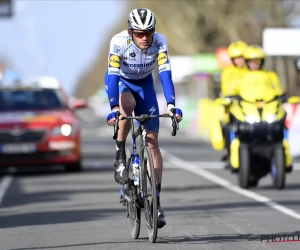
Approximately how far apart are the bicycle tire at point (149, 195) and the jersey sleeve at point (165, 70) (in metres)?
0.49

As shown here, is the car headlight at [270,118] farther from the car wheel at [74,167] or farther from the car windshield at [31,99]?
the car windshield at [31,99]

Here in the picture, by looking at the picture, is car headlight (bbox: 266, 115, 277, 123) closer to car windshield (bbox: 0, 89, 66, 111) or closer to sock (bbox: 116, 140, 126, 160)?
sock (bbox: 116, 140, 126, 160)

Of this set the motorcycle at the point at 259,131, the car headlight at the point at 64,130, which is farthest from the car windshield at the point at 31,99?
the motorcycle at the point at 259,131

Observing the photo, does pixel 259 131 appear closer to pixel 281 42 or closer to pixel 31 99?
pixel 31 99

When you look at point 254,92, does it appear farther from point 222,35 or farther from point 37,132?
point 222,35

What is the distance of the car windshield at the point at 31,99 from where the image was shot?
20734 mm

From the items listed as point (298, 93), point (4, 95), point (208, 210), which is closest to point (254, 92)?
point (208, 210)

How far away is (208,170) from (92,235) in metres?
9.85

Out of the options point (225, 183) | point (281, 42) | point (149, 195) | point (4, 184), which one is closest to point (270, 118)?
point (225, 183)

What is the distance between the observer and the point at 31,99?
21.0 m

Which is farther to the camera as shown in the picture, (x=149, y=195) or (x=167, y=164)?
(x=167, y=164)

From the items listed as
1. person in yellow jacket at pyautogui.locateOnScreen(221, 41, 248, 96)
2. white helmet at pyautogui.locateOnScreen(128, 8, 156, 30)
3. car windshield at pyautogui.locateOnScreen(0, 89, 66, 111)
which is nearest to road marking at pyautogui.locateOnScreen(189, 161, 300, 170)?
car windshield at pyautogui.locateOnScreen(0, 89, 66, 111)

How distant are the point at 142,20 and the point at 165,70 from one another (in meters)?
0.49

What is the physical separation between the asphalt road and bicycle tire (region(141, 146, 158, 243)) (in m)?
0.15
